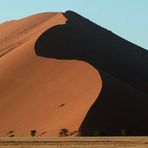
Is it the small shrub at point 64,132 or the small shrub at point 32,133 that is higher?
the small shrub at point 32,133

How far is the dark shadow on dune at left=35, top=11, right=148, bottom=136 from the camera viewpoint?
49.3 meters

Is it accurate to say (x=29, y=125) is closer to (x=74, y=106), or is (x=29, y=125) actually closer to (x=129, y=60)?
(x=74, y=106)

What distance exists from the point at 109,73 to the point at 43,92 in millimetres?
11031

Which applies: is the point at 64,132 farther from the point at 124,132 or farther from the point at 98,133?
the point at 124,132

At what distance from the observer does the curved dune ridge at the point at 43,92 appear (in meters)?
50.7

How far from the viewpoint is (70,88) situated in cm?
5597

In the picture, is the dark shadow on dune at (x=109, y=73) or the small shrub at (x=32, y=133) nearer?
the small shrub at (x=32, y=133)

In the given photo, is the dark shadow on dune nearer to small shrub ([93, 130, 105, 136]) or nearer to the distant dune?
the distant dune

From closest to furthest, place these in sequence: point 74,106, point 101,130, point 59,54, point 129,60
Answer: point 101,130, point 74,106, point 59,54, point 129,60

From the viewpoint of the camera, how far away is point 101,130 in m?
47.8

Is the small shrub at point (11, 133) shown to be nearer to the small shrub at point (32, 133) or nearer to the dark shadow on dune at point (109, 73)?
the small shrub at point (32, 133)

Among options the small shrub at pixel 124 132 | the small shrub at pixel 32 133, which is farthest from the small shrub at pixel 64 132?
the small shrub at pixel 124 132

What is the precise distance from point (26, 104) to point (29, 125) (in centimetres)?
465

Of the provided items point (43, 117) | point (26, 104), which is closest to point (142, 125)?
point (43, 117)
